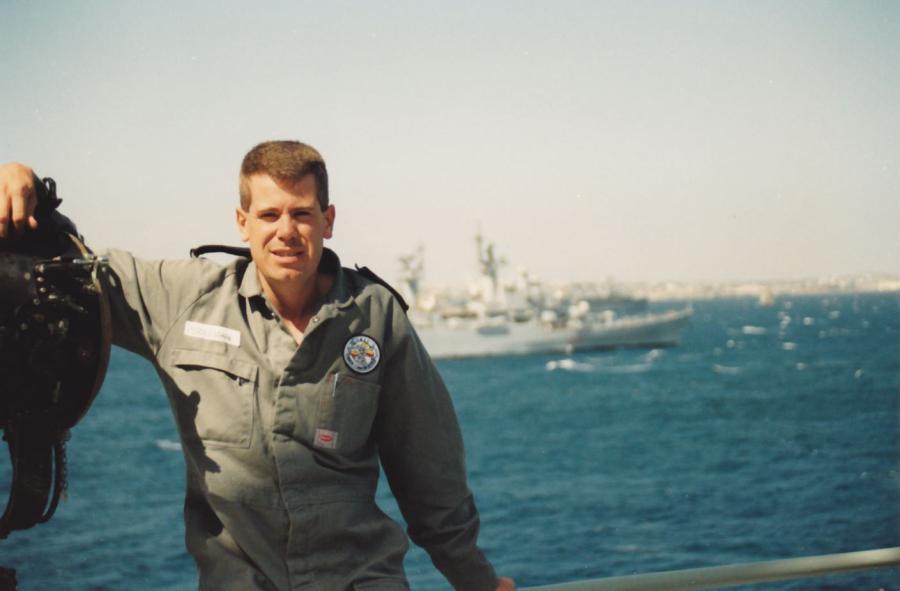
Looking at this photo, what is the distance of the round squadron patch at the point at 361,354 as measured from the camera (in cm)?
188

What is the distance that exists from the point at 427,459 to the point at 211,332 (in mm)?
504

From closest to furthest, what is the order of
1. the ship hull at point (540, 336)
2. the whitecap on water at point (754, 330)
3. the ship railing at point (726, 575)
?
the ship railing at point (726, 575), the ship hull at point (540, 336), the whitecap on water at point (754, 330)

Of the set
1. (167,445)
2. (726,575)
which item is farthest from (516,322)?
(726,575)

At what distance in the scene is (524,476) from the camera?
36719mm

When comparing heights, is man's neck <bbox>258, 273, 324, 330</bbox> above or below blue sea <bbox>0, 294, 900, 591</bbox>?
above

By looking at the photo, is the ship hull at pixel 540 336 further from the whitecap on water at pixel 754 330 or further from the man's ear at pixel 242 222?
the man's ear at pixel 242 222

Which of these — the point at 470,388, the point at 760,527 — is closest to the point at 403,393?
the point at 760,527

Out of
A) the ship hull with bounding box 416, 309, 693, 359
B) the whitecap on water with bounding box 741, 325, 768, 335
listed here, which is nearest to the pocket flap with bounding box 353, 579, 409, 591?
the ship hull with bounding box 416, 309, 693, 359

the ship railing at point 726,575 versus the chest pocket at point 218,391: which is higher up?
the chest pocket at point 218,391

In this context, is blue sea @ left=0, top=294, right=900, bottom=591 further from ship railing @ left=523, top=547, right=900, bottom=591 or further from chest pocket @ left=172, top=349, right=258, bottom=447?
chest pocket @ left=172, top=349, right=258, bottom=447

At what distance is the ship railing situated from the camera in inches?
79.7

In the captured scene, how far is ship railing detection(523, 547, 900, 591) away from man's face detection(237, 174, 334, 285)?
0.83m

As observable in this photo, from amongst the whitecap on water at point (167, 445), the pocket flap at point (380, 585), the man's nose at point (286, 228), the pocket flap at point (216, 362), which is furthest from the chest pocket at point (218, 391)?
the whitecap on water at point (167, 445)

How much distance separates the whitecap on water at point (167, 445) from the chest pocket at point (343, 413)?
44783 millimetres
